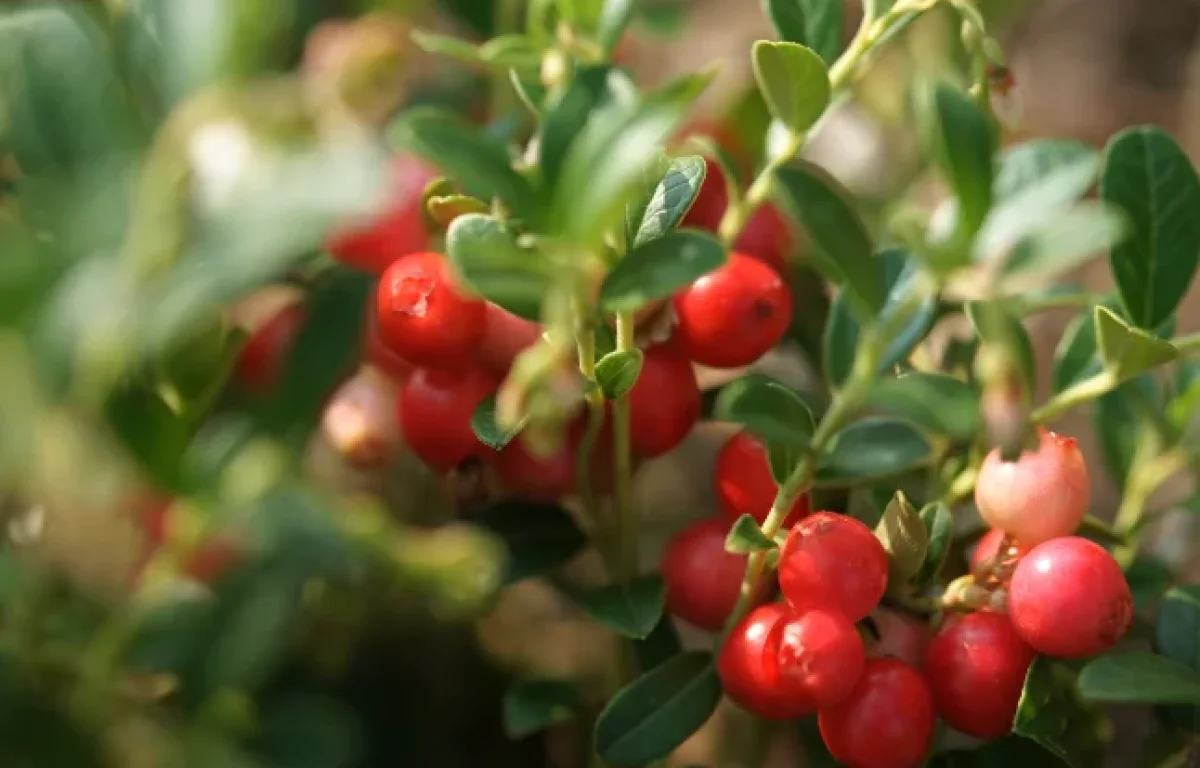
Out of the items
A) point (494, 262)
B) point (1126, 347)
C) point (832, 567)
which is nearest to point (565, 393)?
point (494, 262)

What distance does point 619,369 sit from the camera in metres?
0.49

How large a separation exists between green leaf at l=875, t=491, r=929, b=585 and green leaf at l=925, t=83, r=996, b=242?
123 mm

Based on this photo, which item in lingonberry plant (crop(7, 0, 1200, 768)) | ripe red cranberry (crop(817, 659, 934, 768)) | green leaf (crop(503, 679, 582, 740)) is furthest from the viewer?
→ green leaf (crop(503, 679, 582, 740))

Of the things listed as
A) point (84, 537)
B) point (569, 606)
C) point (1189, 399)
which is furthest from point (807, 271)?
point (84, 537)

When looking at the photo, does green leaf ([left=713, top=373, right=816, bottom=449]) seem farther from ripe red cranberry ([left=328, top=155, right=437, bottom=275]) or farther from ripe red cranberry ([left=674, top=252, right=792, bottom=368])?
ripe red cranberry ([left=328, top=155, right=437, bottom=275])

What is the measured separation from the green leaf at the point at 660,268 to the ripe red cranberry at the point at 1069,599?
19cm

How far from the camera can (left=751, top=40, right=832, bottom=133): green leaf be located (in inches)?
20.0

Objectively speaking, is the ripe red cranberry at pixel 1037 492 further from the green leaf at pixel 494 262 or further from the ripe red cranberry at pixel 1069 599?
the green leaf at pixel 494 262

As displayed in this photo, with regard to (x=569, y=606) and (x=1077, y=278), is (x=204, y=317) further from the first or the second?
(x=1077, y=278)

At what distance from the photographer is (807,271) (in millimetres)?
772

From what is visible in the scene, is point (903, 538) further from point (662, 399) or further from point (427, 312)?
point (427, 312)

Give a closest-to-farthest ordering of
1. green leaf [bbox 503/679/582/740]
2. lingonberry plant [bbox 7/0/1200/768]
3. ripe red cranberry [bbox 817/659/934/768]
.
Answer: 1. lingonberry plant [bbox 7/0/1200/768]
2. ripe red cranberry [bbox 817/659/934/768]
3. green leaf [bbox 503/679/582/740]

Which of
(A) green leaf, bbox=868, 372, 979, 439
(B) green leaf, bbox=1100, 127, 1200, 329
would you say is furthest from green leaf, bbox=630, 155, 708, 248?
(B) green leaf, bbox=1100, 127, 1200, 329

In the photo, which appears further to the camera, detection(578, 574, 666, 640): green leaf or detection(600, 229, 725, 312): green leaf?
detection(578, 574, 666, 640): green leaf
